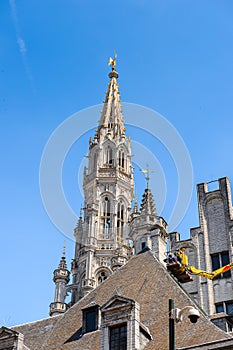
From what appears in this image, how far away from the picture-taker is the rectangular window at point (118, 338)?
1972 cm

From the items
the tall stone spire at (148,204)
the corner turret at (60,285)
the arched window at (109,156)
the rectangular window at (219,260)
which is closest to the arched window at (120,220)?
the arched window at (109,156)

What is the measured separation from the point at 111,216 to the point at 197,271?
49.0 m

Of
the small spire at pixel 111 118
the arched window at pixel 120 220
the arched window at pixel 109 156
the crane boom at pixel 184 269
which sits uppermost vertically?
the small spire at pixel 111 118

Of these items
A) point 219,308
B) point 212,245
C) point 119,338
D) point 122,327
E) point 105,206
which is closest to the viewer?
point 119,338

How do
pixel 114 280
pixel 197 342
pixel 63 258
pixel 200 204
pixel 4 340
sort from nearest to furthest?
pixel 197 342
pixel 4 340
pixel 114 280
pixel 200 204
pixel 63 258

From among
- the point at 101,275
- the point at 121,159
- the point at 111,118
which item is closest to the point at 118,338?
the point at 101,275

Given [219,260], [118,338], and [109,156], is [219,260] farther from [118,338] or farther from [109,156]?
[109,156]

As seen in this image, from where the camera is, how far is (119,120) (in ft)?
304

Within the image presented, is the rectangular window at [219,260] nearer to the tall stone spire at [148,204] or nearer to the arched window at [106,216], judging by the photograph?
the tall stone spire at [148,204]

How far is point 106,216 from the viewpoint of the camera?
78.5 metres

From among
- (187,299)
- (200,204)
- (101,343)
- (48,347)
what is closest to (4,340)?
(48,347)

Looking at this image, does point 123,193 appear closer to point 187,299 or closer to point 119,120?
point 119,120

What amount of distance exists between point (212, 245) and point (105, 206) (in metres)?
48.7

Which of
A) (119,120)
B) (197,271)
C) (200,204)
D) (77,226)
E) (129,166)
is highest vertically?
(119,120)
